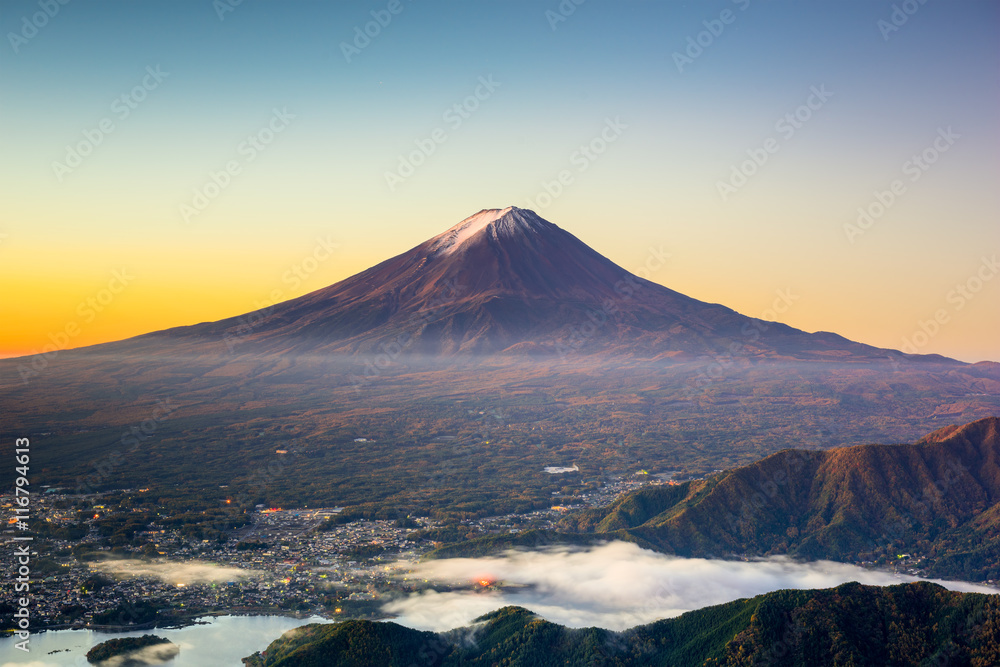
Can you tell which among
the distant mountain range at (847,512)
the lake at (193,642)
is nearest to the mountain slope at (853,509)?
the distant mountain range at (847,512)

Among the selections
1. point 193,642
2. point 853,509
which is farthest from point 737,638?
point 853,509

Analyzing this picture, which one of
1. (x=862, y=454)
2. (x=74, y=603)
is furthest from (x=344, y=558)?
(x=862, y=454)

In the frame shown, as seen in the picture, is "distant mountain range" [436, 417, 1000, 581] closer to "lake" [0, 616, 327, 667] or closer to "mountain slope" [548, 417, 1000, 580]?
"mountain slope" [548, 417, 1000, 580]

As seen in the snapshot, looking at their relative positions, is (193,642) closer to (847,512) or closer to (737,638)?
(737,638)

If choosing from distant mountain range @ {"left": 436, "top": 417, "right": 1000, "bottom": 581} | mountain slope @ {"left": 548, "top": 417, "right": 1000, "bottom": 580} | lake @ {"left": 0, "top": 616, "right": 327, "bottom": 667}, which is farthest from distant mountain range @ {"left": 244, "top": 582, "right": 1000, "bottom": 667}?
mountain slope @ {"left": 548, "top": 417, "right": 1000, "bottom": 580}

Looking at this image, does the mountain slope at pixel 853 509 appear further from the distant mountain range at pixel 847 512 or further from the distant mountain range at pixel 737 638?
the distant mountain range at pixel 737 638
